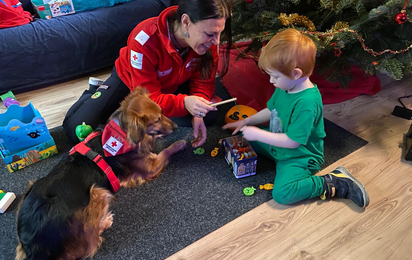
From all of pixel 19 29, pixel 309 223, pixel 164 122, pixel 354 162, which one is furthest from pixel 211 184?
pixel 19 29

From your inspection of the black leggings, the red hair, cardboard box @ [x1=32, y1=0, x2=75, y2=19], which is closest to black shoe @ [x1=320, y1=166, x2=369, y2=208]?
the red hair

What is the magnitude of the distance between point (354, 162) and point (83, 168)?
5.27ft

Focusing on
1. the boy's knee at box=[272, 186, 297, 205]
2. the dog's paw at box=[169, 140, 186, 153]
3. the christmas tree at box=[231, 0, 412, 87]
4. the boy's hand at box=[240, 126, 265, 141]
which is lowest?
the dog's paw at box=[169, 140, 186, 153]

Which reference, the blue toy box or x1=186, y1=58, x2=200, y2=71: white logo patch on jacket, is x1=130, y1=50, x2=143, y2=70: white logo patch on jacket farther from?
the blue toy box

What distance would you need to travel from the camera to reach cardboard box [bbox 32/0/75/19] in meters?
2.61

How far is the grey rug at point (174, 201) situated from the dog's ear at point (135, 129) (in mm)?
360

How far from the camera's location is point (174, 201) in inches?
60.9

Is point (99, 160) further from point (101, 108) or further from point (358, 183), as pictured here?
point (358, 183)

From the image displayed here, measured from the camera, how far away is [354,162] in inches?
68.2

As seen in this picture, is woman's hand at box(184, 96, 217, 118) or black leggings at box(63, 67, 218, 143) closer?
woman's hand at box(184, 96, 217, 118)

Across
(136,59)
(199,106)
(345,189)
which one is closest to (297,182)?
(345,189)

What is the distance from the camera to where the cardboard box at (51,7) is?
8.55 feet

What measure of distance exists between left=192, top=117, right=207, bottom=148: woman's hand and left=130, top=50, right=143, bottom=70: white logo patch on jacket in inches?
18.3

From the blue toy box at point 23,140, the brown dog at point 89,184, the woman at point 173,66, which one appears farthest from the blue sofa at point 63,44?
the brown dog at point 89,184
